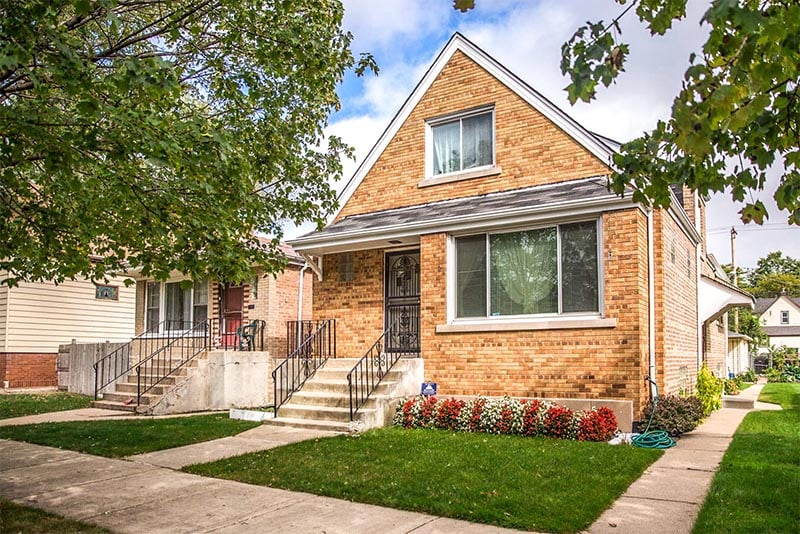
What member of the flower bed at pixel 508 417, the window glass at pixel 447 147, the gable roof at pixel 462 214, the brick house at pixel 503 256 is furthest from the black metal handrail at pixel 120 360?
the flower bed at pixel 508 417

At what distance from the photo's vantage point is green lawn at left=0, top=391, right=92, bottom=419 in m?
14.5

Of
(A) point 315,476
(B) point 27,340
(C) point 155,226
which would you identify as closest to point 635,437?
(A) point 315,476

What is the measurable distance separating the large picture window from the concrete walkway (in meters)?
14.9

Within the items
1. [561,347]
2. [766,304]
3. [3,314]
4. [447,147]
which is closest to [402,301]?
[447,147]

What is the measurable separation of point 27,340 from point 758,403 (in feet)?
74.9

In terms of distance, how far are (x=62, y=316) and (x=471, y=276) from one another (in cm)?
1631

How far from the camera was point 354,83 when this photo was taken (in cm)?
1072

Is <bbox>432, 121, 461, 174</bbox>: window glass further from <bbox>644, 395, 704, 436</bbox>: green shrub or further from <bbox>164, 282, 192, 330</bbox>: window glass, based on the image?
<bbox>164, 282, 192, 330</bbox>: window glass

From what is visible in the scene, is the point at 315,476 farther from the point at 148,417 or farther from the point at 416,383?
the point at 148,417

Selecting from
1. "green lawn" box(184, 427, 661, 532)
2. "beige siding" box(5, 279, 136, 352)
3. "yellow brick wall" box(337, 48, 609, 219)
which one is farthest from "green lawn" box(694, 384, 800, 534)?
"beige siding" box(5, 279, 136, 352)

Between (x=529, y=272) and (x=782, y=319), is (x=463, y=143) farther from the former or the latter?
(x=782, y=319)

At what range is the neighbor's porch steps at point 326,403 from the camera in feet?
36.3

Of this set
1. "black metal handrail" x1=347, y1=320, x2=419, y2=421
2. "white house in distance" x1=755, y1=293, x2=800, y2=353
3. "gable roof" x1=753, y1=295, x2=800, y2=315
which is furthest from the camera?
"gable roof" x1=753, y1=295, x2=800, y2=315

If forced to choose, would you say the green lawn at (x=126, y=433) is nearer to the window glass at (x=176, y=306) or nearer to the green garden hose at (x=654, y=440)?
the green garden hose at (x=654, y=440)
